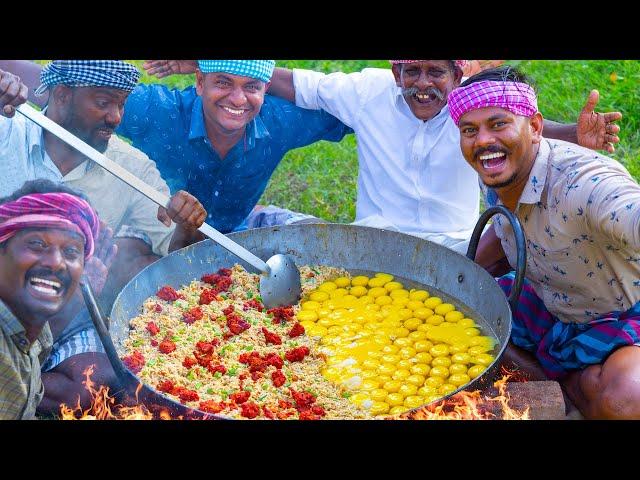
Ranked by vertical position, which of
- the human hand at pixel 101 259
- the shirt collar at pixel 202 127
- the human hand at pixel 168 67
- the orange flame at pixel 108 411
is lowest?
the orange flame at pixel 108 411

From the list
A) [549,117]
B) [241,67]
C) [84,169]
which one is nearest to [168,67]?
[241,67]

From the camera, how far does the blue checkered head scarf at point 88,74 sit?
3.26 m

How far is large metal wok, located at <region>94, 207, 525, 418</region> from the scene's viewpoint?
2.98 meters

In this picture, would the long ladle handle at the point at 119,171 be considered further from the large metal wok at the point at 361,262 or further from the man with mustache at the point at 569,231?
the man with mustache at the point at 569,231

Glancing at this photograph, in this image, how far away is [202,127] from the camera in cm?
380

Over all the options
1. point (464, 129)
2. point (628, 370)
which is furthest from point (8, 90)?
point (628, 370)

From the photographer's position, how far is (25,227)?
267cm

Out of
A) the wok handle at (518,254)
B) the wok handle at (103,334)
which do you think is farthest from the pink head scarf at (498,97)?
the wok handle at (103,334)

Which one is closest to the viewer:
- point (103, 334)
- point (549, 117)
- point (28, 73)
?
point (103, 334)

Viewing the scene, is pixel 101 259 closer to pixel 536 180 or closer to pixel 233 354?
pixel 233 354

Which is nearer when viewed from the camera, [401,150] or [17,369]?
[17,369]

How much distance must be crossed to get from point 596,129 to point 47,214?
2.32m

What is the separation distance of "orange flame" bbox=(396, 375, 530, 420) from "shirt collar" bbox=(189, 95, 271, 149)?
1.86m

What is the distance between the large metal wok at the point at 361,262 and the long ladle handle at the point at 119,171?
234mm
